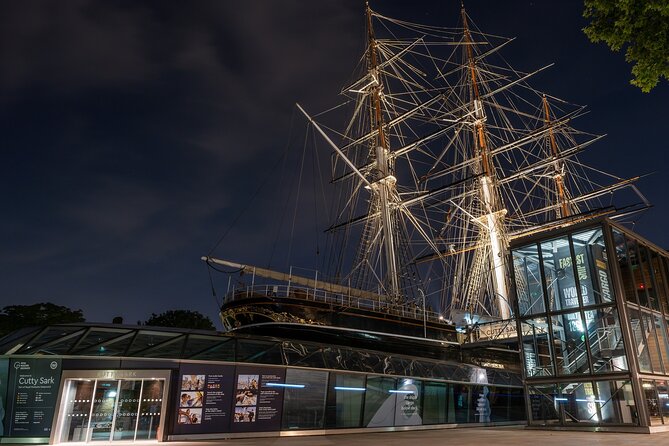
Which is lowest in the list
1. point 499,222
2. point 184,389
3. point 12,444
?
point 12,444

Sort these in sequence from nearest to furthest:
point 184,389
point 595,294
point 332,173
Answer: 1. point 184,389
2. point 595,294
3. point 332,173

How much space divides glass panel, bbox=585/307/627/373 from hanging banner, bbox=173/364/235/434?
40.6 ft

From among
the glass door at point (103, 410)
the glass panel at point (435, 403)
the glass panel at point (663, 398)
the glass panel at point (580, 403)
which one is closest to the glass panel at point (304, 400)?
the glass door at point (103, 410)

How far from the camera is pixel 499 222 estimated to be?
3969 centimetres

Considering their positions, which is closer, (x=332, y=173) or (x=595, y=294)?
(x=595, y=294)

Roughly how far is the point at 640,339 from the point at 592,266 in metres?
2.90

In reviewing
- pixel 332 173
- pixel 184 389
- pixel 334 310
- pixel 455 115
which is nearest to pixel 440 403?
pixel 334 310

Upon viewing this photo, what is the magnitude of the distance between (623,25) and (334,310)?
1471 cm

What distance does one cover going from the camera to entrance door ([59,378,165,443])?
45.1ft

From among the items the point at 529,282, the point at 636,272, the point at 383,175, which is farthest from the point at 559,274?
the point at 383,175

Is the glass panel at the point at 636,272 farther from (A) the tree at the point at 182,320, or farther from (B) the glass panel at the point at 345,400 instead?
(A) the tree at the point at 182,320

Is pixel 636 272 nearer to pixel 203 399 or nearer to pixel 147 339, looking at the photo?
pixel 203 399

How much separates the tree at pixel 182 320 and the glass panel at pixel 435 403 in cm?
3786

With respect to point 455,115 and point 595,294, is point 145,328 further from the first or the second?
point 455,115
